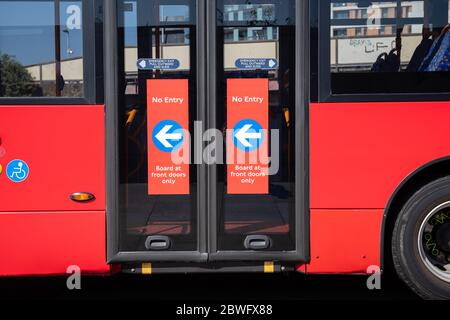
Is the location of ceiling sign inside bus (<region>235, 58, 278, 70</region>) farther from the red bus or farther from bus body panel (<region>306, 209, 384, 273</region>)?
bus body panel (<region>306, 209, 384, 273</region>)

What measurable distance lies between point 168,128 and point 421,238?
1967 mm

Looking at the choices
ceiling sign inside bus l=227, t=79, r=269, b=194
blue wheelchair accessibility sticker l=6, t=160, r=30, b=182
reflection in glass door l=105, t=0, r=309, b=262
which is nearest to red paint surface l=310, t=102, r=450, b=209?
reflection in glass door l=105, t=0, r=309, b=262

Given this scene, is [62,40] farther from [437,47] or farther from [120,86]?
[437,47]

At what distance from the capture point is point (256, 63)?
4.70 metres

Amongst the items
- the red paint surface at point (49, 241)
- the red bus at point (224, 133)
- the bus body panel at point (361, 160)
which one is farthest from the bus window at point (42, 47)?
the bus body panel at point (361, 160)

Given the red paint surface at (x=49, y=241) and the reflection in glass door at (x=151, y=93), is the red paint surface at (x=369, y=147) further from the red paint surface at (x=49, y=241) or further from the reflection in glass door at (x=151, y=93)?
the red paint surface at (x=49, y=241)

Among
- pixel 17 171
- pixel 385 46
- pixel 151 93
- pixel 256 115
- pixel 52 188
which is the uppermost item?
pixel 385 46

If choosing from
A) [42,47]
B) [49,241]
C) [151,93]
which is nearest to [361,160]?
[151,93]

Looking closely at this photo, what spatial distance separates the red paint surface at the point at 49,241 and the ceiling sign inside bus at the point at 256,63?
4.73 feet

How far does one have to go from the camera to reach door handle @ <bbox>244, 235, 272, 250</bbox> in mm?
4746

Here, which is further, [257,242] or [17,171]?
[257,242]

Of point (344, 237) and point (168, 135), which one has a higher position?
point (168, 135)

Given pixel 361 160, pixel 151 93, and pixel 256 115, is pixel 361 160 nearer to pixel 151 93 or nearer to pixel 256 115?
pixel 256 115
